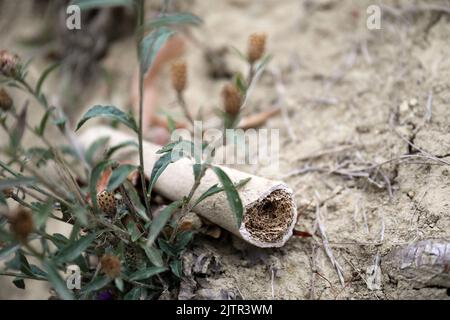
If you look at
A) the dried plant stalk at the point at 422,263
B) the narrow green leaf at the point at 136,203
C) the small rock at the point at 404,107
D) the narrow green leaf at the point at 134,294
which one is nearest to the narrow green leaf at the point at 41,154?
the narrow green leaf at the point at 136,203

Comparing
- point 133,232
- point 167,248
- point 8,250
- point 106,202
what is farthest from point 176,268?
point 8,250

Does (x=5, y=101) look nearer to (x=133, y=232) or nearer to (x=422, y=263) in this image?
(x=133, y=232)

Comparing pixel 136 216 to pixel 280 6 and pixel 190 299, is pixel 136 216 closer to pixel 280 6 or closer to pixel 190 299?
pixel 190 299

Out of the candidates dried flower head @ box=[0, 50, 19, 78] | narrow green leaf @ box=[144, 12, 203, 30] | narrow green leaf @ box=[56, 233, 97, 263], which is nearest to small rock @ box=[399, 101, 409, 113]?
narrow green leaf @ box=[144, 12, 203, 30]

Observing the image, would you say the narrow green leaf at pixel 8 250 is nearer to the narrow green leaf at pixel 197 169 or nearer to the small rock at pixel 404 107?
the narrow green leaf at pixel 197 169

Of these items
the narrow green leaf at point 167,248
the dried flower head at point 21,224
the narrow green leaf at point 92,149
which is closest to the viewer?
the dried flower head at point 21,224

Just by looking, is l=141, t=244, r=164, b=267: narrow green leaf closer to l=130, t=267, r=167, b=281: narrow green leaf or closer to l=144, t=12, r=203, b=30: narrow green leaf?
l=130, t=267, r=167, b=281: narrow green leaf
